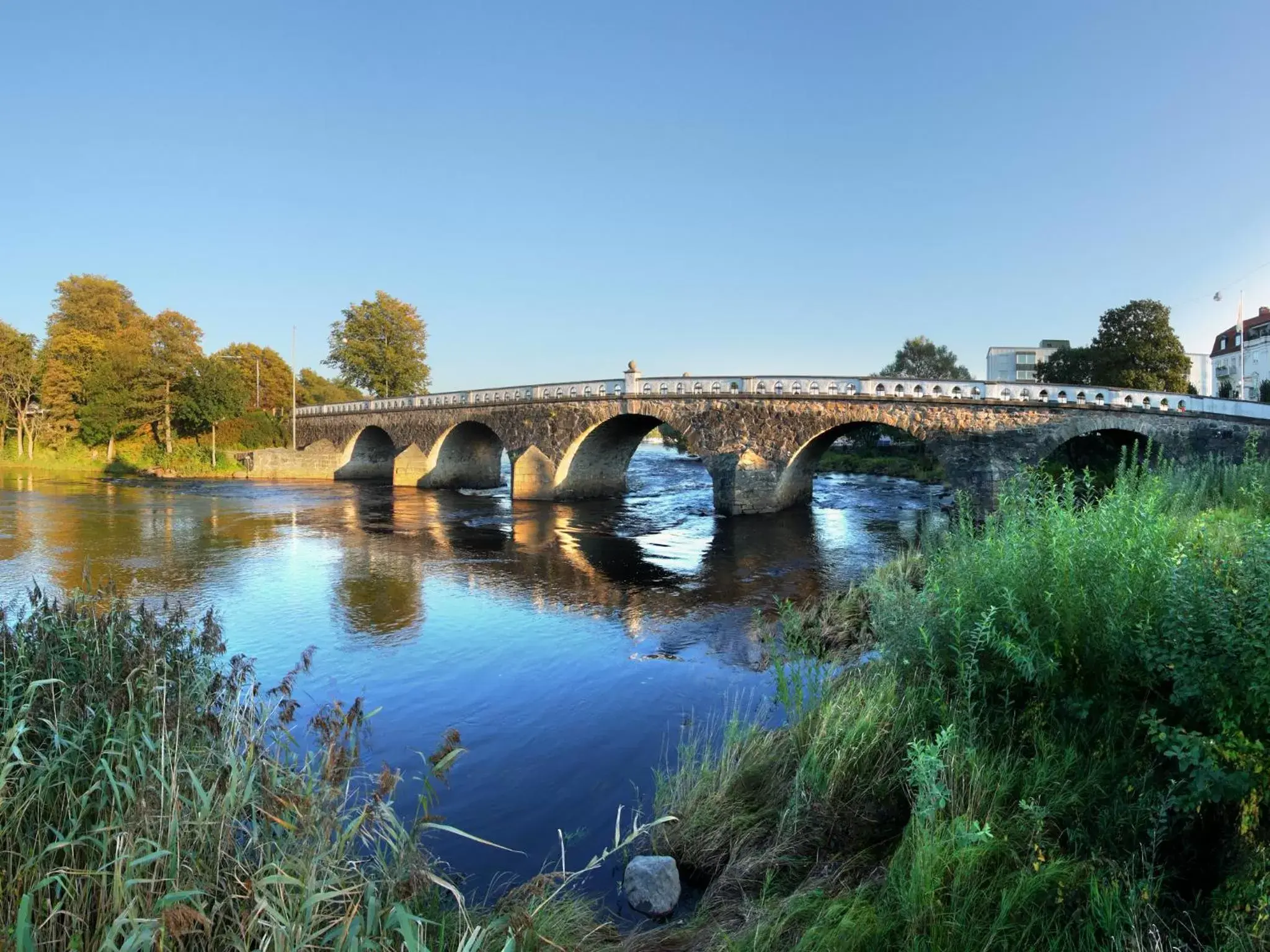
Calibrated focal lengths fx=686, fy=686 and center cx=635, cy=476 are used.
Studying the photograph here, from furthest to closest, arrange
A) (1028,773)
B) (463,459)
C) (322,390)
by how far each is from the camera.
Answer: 1. (322,390)
2. (463,459)
3. (1028,773)

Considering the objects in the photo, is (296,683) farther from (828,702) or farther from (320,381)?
(320,381)

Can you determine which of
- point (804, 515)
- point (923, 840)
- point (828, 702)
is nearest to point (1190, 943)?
point (923, 840)

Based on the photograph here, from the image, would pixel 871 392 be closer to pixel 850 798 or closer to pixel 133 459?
pixel 850 798

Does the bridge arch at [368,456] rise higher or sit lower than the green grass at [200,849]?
higher

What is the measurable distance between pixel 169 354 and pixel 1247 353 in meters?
94.9

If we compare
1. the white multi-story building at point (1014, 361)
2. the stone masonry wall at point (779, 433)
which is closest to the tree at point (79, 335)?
the stone masonry wall at point (779, 433)

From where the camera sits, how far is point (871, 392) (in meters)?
27.0

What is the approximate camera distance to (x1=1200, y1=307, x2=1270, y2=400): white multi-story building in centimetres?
5919

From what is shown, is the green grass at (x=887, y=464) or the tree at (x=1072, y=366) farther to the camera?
the green grass at (x=887, y=464)

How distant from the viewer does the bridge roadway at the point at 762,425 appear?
905 inches

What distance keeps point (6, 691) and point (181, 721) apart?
3.89 ft

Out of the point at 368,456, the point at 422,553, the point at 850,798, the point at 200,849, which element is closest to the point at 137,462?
the point at 368,456

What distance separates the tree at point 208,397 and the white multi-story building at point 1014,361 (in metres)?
79.5

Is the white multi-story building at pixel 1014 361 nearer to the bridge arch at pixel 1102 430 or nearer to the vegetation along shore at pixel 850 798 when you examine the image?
the bridge arch at pixel 1102 430
